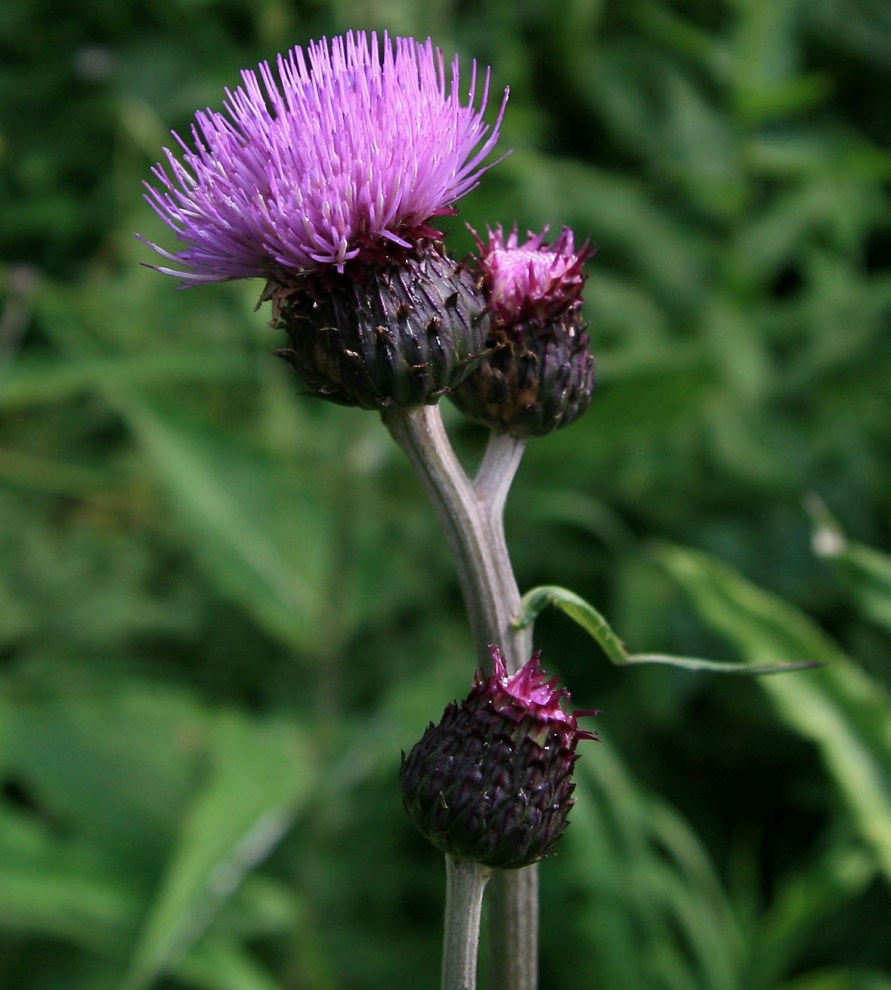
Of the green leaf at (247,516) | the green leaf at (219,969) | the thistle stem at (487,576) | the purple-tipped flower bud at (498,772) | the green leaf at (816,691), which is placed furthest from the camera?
the green leaf at (247,516)

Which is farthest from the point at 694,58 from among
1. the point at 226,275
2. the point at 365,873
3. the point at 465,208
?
the point at 226,275

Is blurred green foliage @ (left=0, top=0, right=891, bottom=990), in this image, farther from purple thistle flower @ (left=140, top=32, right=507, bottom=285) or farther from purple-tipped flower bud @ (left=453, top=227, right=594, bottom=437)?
purple thistle flower @ (left=140, top=32, right=507, bottom=285)

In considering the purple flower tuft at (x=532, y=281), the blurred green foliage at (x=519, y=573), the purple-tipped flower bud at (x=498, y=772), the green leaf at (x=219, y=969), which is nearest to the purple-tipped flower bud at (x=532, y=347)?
the purple flower tuft at (x=532, y=281)

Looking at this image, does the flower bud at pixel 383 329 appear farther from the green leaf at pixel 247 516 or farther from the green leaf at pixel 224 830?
the green leaf at pixel 247 516

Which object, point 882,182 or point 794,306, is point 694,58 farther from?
point 794,306

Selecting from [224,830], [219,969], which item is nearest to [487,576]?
[224,830]

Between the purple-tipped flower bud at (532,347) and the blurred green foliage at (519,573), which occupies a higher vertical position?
the purple-tipped flower bud at (532,347)

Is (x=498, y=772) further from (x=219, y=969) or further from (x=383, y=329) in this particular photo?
(x=219, y=969)

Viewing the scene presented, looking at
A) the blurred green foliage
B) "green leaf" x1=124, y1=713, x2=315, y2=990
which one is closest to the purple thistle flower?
the blurred green foliage
